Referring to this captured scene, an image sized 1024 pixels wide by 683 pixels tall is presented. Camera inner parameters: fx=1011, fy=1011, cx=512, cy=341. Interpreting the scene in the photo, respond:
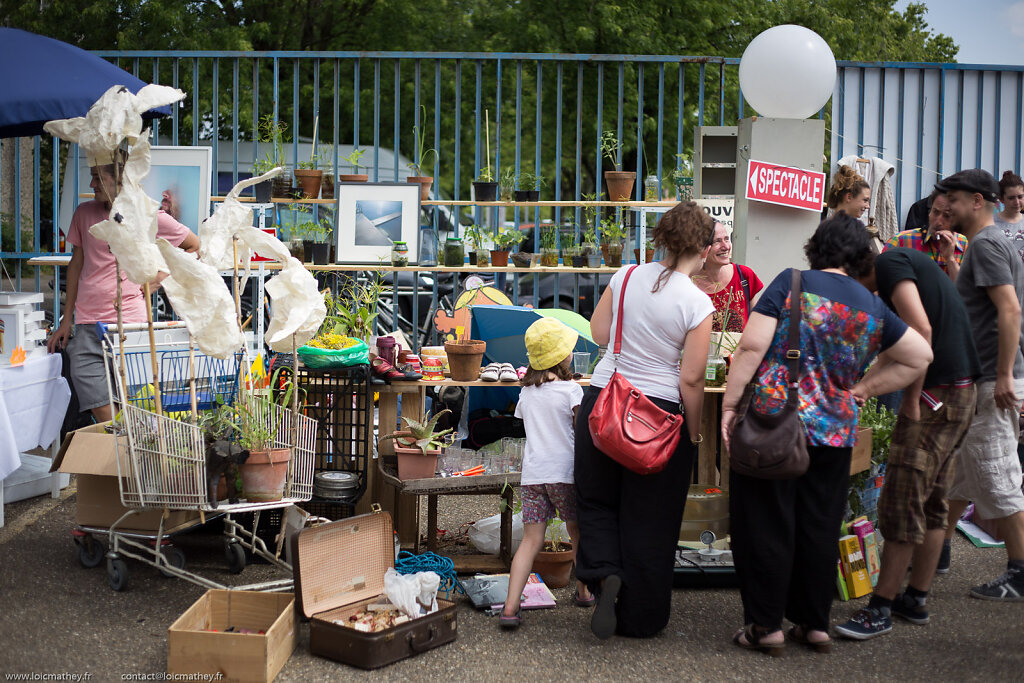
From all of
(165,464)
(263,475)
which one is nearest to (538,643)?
(263,475)

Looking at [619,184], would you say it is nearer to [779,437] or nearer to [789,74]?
[789,74]

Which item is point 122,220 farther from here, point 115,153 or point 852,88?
point 852,88

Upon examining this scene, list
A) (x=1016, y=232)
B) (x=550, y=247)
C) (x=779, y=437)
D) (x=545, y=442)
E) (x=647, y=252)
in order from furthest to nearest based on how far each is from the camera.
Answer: (x=550, y=247), (x=647, y=252), (x=1016, y=232), (x=545, y=442), (x=779, y=437)

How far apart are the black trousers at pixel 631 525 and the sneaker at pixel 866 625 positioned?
74 cm

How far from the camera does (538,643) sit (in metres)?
4.07

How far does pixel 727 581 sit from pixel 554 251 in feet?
9.82

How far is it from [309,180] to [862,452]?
428 centimetres

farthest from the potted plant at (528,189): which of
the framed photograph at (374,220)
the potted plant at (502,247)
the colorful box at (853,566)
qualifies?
the colorful box at (853,566)

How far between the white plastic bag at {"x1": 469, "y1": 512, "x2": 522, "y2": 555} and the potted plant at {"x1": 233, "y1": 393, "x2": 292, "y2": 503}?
3.78ft

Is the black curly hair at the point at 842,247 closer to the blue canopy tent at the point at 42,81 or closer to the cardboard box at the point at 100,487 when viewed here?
the cardboard box at the point at 100,487

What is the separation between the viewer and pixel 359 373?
4980mm

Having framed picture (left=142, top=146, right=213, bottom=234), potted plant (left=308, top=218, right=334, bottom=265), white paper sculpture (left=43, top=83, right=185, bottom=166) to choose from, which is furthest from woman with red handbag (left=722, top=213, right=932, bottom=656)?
framed picture (left=142, top=146, right=213, bottom=234)

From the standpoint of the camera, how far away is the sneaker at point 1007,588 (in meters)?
4.61

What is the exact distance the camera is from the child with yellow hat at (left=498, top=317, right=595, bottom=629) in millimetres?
4223
